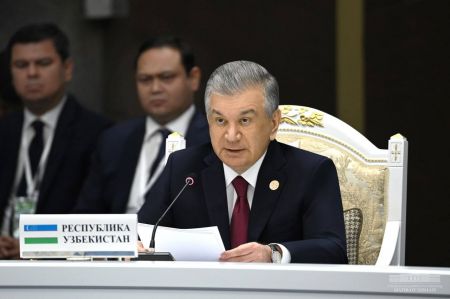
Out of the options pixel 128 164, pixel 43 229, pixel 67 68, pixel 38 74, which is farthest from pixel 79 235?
pixel 67 68

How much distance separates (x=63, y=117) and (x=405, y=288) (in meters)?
3.52

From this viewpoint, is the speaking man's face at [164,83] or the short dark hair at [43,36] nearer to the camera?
the speaking man's face at [164,83]

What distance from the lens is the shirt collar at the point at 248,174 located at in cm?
338

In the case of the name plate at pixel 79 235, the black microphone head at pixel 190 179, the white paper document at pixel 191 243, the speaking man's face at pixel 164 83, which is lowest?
the white paper document at pixel 191 243

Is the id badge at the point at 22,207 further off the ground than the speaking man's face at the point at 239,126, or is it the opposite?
the speaking man's face at the point at 239,126

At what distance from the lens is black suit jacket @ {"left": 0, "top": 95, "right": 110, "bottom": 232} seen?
18.0 ft

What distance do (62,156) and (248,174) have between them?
232cm

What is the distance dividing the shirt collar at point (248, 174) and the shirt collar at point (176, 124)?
1.73 meters

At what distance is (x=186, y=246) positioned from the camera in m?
2.95

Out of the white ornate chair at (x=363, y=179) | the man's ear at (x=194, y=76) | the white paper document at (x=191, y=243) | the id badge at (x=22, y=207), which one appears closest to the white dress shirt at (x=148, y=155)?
the man's ear at (x=194, y=76)

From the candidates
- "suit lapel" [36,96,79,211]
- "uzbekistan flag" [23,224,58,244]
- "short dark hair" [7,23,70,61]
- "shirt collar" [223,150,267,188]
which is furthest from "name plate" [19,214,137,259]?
"short dark hair" [7,23,70,61]

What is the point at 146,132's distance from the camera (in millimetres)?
5250

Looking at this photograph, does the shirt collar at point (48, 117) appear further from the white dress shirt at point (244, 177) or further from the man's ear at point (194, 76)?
the white dress shirt at point (244, 177)

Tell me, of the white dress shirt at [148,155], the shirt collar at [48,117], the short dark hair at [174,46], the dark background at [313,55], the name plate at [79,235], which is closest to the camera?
the name plate at [79,235]
